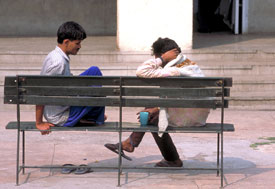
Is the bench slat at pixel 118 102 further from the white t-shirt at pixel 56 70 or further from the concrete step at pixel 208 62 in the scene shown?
the concrete step at pixel 208 62

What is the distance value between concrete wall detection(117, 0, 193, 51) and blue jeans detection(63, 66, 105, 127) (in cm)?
545

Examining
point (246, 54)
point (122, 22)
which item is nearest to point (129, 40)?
point (122, 22)

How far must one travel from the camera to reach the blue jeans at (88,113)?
17.4 feet

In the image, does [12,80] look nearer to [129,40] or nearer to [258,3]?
[129,40]

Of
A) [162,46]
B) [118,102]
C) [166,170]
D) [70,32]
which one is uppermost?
[70,32]

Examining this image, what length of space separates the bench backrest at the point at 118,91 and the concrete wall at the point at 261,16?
9742mm

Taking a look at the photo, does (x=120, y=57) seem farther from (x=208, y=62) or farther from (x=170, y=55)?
(x=170, y=55)

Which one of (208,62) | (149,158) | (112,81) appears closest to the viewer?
(112,81)

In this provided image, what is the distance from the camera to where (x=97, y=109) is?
5402 millimetres

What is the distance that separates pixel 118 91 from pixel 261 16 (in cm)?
1010

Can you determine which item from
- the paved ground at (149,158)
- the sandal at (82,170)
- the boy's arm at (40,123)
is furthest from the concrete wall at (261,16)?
the boy's arm at (40,123)

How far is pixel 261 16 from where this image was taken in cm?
1458

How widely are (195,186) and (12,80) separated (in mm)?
1801

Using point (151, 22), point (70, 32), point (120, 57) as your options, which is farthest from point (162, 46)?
point (151, 22)
